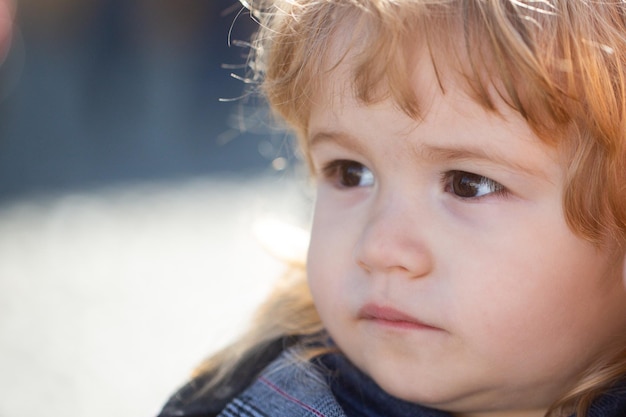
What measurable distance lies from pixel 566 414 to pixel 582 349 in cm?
9

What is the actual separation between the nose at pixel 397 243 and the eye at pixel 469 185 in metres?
0.06

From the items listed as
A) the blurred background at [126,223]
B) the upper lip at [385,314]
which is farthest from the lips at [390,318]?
the blurred background at [126,223]

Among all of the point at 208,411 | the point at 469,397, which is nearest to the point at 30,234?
the point at 208,411

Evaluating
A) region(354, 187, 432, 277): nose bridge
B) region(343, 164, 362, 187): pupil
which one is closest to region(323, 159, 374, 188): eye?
region(343, 164, 362, 187): pupil

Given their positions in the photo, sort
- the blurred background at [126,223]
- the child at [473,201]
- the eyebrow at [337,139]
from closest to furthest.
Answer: the child at [473,201] < the eyebrow at [337,139] < the blurred background at [126,223]

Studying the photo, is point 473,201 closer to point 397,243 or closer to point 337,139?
point 397,243

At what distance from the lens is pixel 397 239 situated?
1.21 metres

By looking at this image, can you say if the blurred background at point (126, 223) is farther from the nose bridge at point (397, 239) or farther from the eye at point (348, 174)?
the nose bridge at point (397, 239)

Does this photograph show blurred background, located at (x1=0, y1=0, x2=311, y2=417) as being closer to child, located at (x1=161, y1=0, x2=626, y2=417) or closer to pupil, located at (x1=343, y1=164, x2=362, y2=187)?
pupil, located at (x1=343, y1=164, x2=362, y2=187)

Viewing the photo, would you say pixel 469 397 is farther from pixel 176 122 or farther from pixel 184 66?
pixel 184 66

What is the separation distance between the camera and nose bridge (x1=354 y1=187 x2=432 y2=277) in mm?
1197

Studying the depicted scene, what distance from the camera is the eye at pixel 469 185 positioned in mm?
1215

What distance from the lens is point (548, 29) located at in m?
1.13

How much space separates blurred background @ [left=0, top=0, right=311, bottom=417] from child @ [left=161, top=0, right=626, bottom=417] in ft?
1.14
